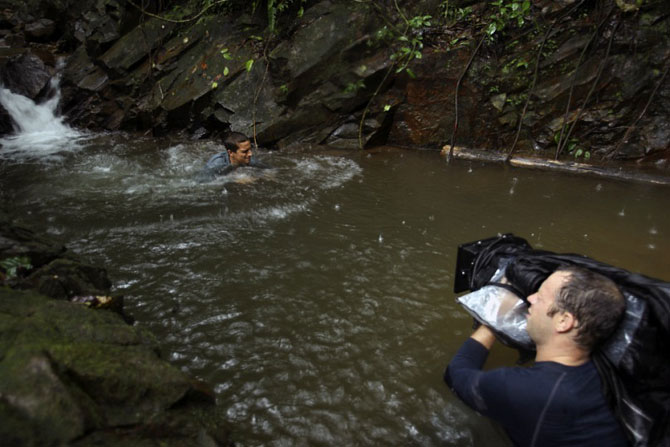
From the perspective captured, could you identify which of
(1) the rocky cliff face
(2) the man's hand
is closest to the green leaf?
(2) the man's hand

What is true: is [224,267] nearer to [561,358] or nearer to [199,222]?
[199,222]

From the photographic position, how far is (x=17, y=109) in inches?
398

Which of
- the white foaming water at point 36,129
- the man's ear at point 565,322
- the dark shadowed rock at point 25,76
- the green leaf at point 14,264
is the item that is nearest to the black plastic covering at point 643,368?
the man's ear at point 565,322

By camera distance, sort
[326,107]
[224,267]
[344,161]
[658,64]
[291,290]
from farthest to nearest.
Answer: [326,107]
[344,161]
[658,64]
[224,267]
[291,290]

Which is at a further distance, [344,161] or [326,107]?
[326,107]

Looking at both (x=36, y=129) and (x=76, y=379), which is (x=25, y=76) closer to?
(x=36, y=129)

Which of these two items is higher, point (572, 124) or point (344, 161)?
point (572, 124)

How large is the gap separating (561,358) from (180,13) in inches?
441

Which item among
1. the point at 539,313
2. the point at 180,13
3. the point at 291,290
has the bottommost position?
the point at 291,290

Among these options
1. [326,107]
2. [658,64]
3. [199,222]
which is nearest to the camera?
[199,222]

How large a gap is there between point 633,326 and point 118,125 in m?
11.1

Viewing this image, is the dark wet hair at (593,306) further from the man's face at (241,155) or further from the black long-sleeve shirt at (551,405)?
the man's face at (241,155)

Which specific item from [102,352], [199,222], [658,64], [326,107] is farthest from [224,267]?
[658,64]

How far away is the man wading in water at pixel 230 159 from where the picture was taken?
19.7ft
